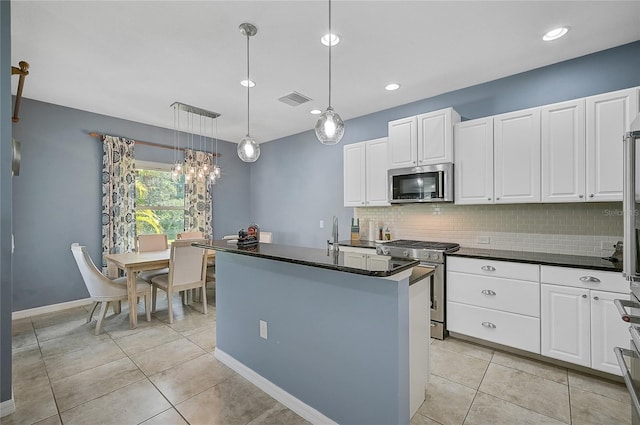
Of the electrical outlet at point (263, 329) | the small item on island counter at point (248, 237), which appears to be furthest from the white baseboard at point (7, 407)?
the small item on island counter at point (248, 237)

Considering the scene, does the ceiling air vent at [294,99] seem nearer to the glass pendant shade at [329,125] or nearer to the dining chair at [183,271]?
the glass pendant shade at [329,125]

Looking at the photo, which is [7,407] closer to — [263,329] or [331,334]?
[263,329]

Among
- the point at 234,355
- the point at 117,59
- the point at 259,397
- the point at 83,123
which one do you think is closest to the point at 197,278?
the point at 234,355

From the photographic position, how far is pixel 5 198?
6.21 ft

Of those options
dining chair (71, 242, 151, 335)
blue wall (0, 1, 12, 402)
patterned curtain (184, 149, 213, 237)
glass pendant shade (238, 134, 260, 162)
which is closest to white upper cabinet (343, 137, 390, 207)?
glass pendant shade (238, 134, 260, 162)

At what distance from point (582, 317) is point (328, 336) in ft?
6.77

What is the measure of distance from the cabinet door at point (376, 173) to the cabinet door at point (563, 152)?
1.64m

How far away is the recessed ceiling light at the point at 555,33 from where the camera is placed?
7.53 feet

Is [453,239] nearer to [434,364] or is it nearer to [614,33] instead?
[434,364]

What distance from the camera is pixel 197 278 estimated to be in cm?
372

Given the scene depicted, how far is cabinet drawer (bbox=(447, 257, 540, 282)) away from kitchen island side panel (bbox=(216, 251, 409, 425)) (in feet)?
5.16

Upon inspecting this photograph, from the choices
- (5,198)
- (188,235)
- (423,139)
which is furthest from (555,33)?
(188,235)

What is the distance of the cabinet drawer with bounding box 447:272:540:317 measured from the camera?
2.47 m

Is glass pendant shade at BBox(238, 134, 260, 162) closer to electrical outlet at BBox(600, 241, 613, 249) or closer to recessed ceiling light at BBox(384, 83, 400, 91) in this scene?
recessed ceiling light at BBox(384, 83, 400, 91)
